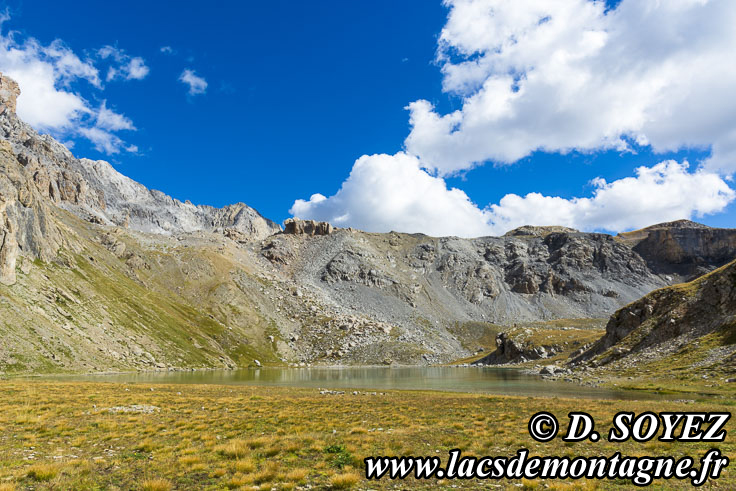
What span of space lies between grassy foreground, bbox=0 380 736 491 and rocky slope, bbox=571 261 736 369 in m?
38.2

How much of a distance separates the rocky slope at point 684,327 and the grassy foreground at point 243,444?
3818cm

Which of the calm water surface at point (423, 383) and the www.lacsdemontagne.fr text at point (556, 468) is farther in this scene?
the calm water surface at point (423, 383)

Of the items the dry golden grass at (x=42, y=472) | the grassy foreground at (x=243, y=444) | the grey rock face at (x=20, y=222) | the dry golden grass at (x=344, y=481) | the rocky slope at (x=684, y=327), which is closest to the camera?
the dry golden grass at (x=344, y=481)

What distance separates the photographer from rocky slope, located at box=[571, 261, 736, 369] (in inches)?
2437

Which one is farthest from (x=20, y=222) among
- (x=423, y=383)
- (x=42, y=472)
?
(x=42, y=472)

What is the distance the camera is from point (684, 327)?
74.0 m

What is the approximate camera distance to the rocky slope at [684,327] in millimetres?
61906

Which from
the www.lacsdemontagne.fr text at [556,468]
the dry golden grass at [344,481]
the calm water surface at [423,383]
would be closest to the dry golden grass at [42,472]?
the dry golden grass at [344,481]

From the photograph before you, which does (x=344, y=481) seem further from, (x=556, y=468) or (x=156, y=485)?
(x=556, y=468)

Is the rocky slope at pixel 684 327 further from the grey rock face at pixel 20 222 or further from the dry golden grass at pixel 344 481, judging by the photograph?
the grey rock face at pixel 20 222

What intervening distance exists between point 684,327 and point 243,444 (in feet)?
284

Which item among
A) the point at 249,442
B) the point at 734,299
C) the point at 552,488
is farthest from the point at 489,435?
the point at 734,299

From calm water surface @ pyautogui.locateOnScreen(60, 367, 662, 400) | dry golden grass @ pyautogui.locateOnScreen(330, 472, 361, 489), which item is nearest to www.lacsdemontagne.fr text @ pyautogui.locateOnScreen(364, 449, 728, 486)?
dry golden grass @ pyautogui.locateOnScreen(330, 472, 361, 489)

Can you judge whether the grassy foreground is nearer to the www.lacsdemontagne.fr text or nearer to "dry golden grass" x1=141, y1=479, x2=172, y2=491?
"dry golden grass" x1=141, y1=479, x2=172, y2=491
